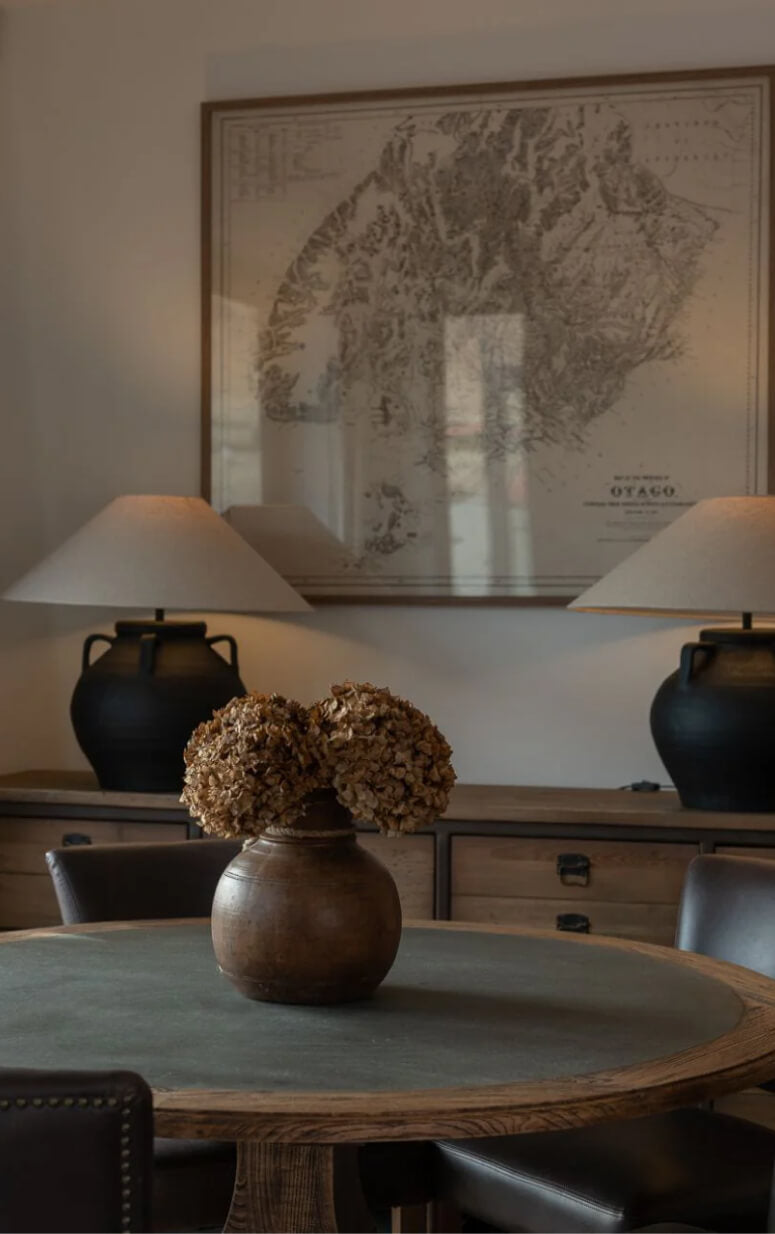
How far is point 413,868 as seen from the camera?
3449mm

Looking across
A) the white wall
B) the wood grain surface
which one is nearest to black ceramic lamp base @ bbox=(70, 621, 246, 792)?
the white wall

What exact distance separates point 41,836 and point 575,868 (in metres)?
1.21

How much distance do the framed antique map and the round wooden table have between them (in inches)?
64.1

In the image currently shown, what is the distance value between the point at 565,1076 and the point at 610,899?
165 centimetres

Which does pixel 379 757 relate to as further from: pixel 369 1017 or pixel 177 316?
pixel 177 316

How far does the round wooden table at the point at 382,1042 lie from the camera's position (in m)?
1.63

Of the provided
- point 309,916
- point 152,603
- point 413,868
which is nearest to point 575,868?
point 413,868

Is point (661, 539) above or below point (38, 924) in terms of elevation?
above

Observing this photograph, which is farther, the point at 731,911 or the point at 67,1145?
the point at 731,911

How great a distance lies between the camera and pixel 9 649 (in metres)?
4.23

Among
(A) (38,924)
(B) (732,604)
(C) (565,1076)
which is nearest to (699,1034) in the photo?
(C) (565,1076)

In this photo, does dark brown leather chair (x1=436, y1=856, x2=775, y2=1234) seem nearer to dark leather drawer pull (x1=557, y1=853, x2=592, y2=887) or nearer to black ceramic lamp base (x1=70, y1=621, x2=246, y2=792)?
dark leather drawer pull (x1=557, y1=853, x2=592, y2=887)

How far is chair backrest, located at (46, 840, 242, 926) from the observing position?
2766 mm

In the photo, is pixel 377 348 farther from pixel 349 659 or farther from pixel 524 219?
pixel 349 659
